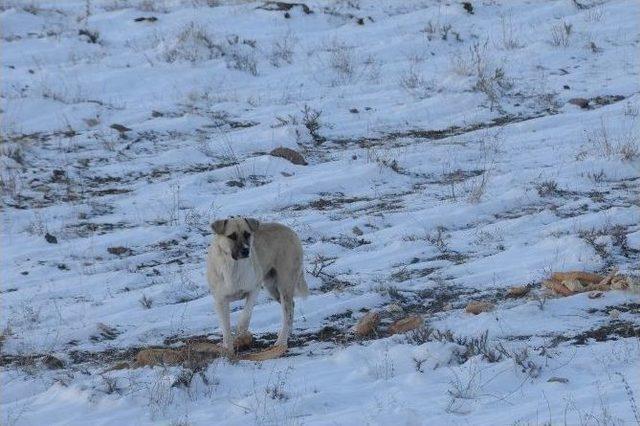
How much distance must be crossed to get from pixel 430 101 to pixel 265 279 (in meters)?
6.97

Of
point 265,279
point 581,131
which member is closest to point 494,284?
point 265,279

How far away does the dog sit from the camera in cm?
752

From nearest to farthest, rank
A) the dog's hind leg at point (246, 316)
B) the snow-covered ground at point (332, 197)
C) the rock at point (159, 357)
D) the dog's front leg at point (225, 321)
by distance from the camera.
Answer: the snow-covered ground at point (332, 197), the rock at point (159, 357), the dog's front leg at point (225, 321), the dog's hind leg at point (246, 316)


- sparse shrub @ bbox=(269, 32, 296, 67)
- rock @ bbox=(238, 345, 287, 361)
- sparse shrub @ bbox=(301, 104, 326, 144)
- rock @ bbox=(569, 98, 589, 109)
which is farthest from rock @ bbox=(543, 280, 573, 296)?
sparse shrub @ bbox=(269, 32, 296, 67)

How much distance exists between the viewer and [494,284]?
333 inches

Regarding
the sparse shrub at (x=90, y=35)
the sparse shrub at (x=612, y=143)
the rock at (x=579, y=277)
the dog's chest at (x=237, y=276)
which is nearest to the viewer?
the dog's chest at (x=237, y=276)

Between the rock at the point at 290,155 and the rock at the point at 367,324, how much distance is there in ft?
16.3

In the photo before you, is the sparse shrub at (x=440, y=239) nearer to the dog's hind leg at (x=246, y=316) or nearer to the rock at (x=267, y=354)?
the dog's hind leg at (x=246, y=316)

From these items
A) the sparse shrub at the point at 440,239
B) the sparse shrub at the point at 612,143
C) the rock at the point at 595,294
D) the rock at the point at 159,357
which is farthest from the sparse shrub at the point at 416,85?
the rock at the point at 159,357

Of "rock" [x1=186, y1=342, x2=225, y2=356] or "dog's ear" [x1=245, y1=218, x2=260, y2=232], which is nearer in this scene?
"rock" [x1=186, y1=342, x2=225, y2=356]

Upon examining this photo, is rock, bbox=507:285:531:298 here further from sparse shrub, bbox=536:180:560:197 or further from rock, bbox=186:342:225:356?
sparse shrub, bbox=536:180:560:197

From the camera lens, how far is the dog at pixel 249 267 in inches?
296

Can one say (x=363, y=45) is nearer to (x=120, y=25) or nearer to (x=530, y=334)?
(x=120, y=25)

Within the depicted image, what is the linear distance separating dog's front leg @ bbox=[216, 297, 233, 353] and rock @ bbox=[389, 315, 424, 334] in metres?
1.23
